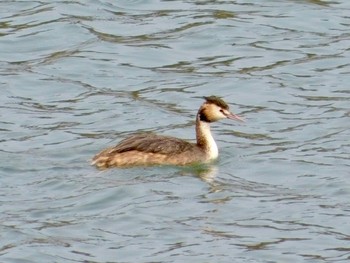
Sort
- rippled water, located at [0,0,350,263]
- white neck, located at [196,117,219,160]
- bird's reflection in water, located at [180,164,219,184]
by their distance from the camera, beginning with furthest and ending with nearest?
1. white neck, located at [196,117,219,160]
2. bird's reflection in water, located at [180,164,219,184]
3. rippled water, located at [0,0,350,263]

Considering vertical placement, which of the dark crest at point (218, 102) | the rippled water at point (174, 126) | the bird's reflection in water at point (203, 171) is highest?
the dark crest at point (218, 102)

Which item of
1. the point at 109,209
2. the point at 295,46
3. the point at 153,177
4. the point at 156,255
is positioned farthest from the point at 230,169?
the point at 295,46

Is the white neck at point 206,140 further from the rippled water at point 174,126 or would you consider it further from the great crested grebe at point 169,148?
the rippled water at point 174,126

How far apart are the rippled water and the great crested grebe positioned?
13 centimetres

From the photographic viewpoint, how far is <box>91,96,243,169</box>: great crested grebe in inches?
677

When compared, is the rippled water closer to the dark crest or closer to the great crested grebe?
the great crested grebe

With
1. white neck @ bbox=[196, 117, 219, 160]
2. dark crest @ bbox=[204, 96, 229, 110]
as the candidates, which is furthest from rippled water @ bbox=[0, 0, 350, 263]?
dark crest @ bbox=[204, 96, 229, 110]

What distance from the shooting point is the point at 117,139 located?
18312mm

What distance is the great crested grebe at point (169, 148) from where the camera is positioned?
17.2m

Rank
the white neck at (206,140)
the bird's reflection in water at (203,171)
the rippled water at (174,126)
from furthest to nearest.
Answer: the white neck at (206,140)
the bird's reflection in water at (203,171)
the rippled water at (174,126)

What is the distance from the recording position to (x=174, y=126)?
1888cm

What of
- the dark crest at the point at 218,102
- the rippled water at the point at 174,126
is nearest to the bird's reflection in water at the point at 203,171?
the rippled water at the point at 174,126

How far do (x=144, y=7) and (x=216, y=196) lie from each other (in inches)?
282

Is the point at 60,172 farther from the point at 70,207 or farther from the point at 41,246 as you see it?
the point at 41,246
